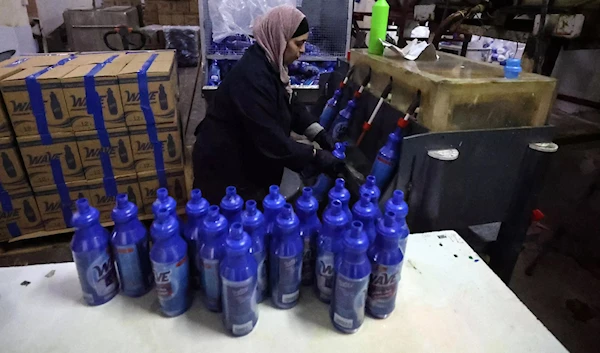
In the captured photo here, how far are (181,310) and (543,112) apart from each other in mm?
1340

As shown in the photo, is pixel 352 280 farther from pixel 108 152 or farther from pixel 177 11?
pixel 177 11

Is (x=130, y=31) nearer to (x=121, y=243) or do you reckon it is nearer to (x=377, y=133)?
(x=377, y=133)

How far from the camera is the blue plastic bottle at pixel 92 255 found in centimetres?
80

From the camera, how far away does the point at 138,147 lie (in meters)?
2.34

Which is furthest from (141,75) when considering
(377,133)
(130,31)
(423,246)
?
(130,31)

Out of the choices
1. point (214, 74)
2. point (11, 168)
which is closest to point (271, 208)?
point (11, 168)

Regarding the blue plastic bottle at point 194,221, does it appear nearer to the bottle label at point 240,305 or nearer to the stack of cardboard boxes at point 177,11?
the bottle label at point 240,305

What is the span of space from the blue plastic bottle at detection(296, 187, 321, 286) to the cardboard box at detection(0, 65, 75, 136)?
1.83 metres

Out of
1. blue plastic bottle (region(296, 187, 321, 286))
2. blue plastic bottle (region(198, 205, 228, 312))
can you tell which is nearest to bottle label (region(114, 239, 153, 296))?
blue plastic bottle (region(198, 205, 228, 312))

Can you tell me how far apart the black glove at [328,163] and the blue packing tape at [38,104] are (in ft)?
5.05

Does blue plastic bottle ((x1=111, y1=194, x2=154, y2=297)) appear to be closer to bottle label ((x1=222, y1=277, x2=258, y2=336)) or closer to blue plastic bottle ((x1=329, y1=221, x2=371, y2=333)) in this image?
bottle label ((x1=222, y1=277, x2=258, y2=336))

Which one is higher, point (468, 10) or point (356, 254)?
point (468, 10)

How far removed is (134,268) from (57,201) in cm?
184

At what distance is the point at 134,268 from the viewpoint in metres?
0.86
